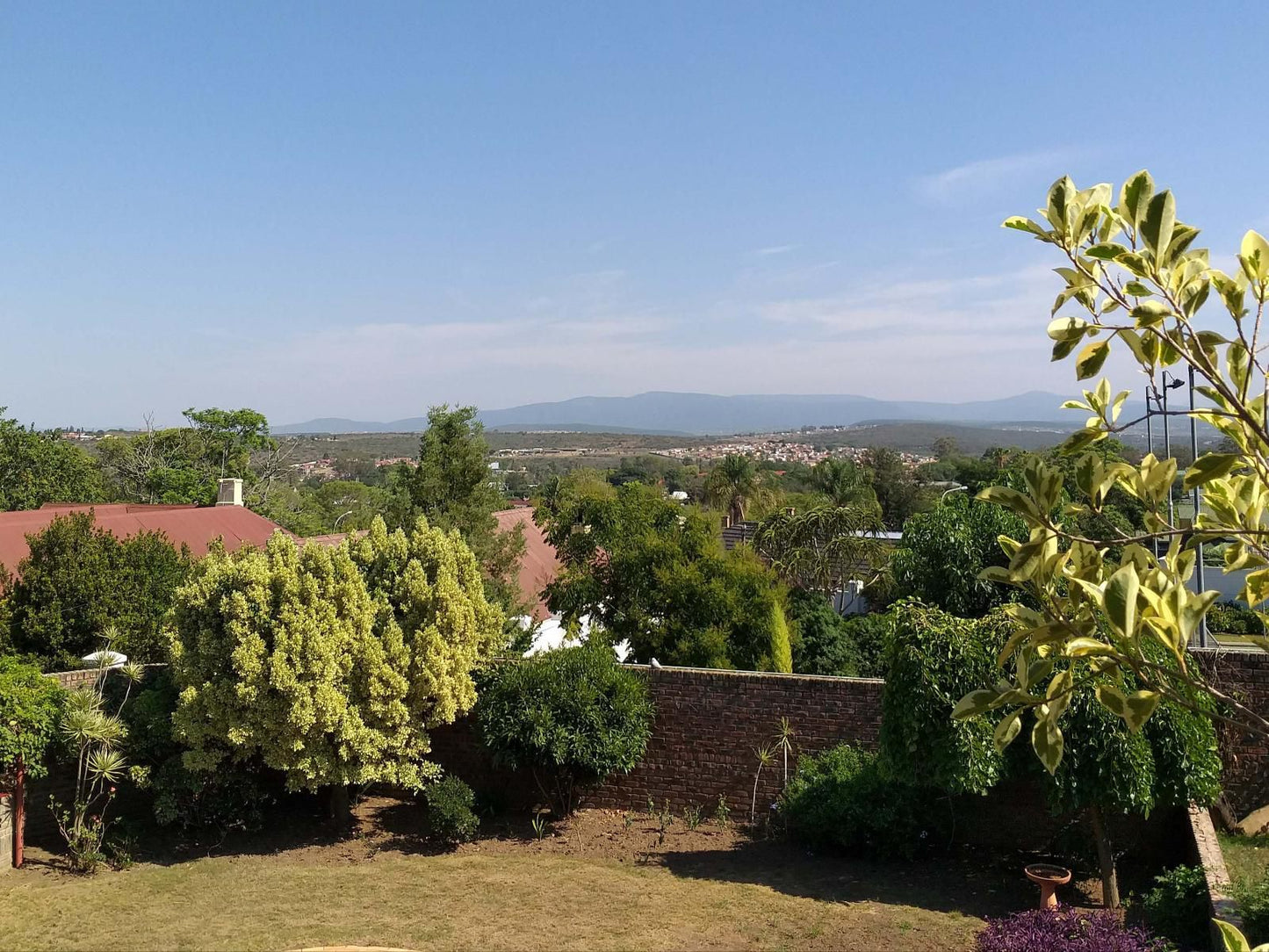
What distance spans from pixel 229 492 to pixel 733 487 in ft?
55.2

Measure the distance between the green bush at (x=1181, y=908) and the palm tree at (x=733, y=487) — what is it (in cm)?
2367

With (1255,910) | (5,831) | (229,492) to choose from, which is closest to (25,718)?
(5,831)

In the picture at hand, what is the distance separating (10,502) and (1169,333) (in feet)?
104

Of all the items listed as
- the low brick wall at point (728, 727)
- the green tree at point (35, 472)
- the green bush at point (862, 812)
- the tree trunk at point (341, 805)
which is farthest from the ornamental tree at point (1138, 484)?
the green tree at point (35, 472)

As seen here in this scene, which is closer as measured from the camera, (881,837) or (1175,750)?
(1175,750)

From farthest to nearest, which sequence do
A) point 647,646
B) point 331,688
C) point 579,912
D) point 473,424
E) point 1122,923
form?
1. point 473,424
2. point 647,646
3. point 331,688
4. point 579,912
5. point 1122,923

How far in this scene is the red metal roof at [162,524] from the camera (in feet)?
47.4

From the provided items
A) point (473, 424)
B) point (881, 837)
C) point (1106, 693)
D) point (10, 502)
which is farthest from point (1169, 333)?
point (10, 502)

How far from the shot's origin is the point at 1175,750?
775 cm

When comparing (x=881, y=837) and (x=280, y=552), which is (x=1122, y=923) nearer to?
(x=881, y=837)

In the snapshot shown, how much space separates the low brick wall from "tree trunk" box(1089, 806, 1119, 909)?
252 cm

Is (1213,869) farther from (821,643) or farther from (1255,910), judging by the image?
(821,643)

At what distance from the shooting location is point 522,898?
873 cm

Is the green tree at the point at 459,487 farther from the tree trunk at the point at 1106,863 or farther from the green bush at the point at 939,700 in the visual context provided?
the tree trunk at the point at 1106,863
